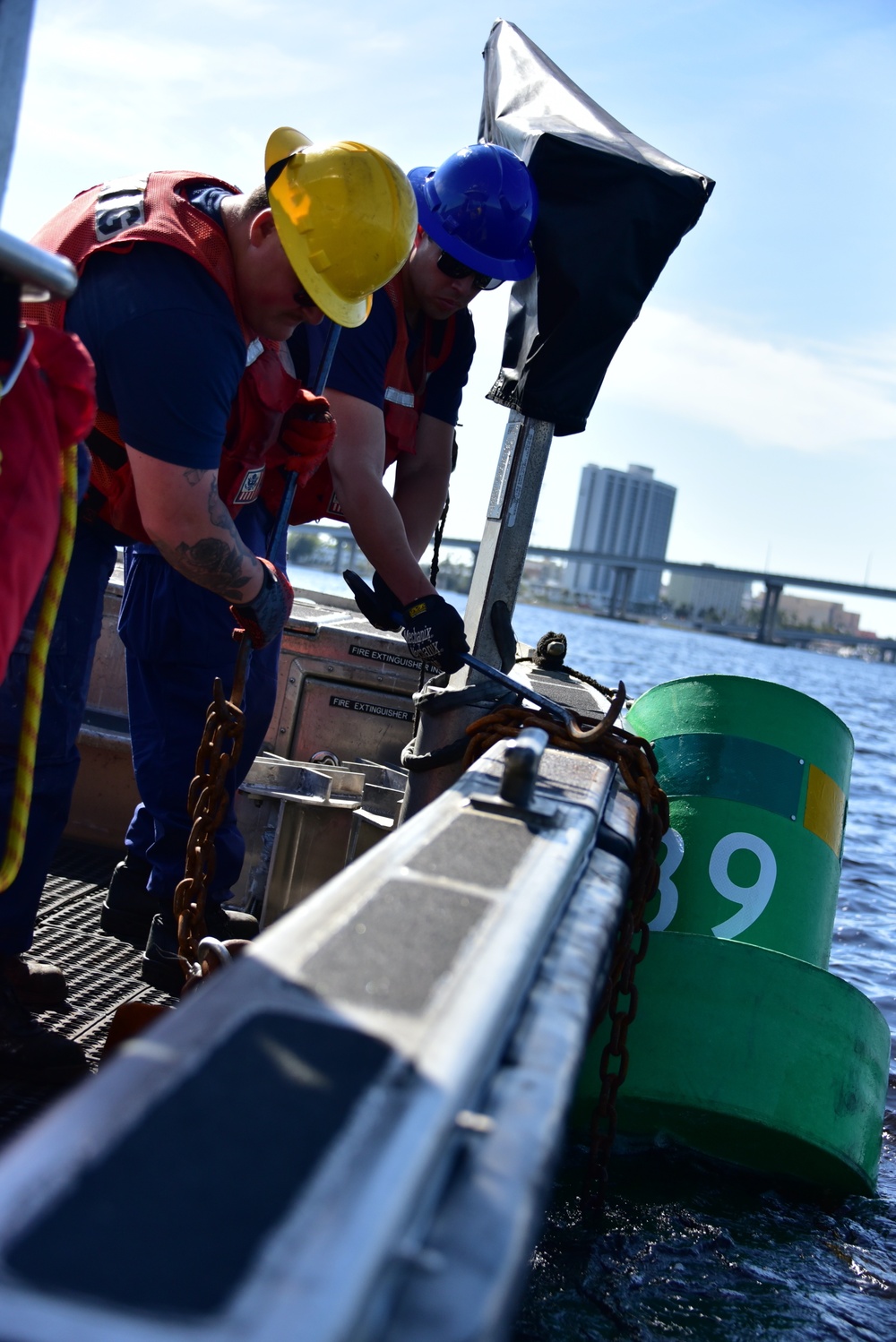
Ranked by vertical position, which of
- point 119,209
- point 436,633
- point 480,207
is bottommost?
point 436,633

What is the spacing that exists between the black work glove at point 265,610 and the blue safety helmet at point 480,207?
1209 mm

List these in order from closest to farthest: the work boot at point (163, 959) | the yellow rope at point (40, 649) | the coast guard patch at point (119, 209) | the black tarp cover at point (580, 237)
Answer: the yellow rope at point (40, 649)
the coast guard patch at point (119, 209)
the work boot at point (163, 959)
the black tarp cover at point (580, 237)

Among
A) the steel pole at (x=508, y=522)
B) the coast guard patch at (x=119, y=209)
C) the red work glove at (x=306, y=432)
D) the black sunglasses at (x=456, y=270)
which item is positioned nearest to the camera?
the coast guard patch at (x=119, y=209)

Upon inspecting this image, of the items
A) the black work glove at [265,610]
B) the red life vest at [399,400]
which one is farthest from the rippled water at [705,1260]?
the red life vest at [399,400]

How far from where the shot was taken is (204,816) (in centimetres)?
267

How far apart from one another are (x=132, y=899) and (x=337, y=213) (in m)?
2.07

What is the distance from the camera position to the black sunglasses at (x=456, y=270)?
344 centimetres

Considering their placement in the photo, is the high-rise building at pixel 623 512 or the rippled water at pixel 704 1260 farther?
the high-rise building at pixel 623 512

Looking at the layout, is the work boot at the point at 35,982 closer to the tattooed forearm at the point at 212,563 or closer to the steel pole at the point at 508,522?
the tattooed forearm at the point at 212,563

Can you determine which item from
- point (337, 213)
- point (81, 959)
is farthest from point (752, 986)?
point (337, 213)

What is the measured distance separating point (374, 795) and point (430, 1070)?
2.61 metres

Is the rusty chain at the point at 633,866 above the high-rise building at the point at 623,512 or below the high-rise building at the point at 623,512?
below

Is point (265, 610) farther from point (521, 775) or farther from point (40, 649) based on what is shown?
point (40, 649)

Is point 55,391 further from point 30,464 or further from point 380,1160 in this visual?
point 380,1160
